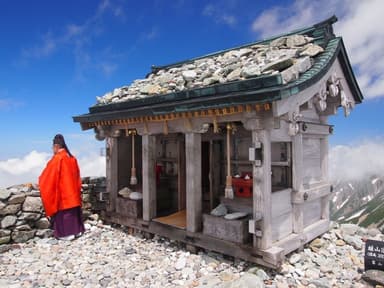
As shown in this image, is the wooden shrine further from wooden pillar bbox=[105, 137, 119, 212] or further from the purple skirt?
the purple skirt

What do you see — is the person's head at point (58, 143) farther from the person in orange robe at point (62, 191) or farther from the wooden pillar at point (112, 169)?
the wooden pillar at point (112, 169)

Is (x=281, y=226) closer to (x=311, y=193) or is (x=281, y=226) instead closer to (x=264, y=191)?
(x=264, y=191)

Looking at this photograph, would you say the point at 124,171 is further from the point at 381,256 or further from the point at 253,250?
the point at 381,256

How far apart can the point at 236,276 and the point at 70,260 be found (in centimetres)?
386

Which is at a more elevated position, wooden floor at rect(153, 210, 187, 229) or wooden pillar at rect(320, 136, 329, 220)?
wooden pillar at rect(320, 136, 329, 220)

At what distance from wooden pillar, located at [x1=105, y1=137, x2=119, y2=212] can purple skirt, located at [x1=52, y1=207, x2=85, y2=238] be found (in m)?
1.17

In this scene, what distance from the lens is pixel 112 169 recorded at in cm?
938

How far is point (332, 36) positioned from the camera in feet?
24.7

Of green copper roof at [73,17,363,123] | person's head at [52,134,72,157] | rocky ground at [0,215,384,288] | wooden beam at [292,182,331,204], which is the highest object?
green copper roof at [73,17,363,123]

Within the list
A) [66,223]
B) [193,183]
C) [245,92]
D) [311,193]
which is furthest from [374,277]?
[66,223]

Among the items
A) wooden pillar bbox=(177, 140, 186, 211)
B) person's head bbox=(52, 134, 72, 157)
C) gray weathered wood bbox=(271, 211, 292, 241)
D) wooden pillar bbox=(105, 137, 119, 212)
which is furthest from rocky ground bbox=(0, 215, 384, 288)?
person's head bbox=(52, 134, 72, 157)

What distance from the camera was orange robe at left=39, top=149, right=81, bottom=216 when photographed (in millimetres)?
7934

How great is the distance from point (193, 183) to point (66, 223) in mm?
4083

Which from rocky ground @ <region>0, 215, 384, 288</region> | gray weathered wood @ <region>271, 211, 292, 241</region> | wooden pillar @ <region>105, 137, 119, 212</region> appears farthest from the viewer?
wooden pillar @ <region>105, 137, 119, 212</region>
